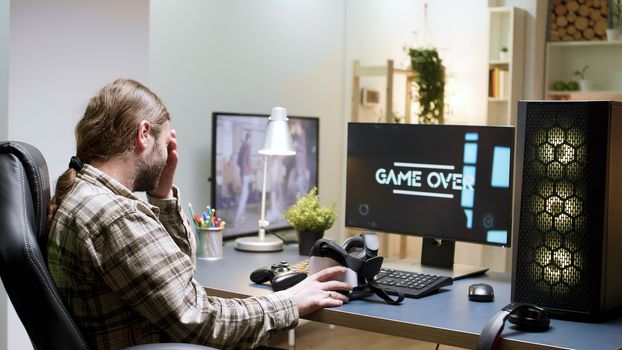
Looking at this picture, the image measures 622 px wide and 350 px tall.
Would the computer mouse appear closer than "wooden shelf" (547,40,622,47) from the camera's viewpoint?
Yes

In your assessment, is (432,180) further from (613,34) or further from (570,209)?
(613,34)

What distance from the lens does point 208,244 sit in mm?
2736

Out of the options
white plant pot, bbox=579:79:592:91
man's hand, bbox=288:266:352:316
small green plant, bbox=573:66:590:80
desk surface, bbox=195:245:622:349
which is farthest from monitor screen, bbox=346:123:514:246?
small green plant, bbox=573:66:590:80

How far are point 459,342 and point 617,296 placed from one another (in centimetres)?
47

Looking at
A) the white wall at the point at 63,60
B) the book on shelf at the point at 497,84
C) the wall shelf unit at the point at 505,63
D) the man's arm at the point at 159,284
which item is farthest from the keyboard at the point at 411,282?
the book on shelf at the point at 497,84

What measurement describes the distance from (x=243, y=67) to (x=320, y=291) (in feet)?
9.00

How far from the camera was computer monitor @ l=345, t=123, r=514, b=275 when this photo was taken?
2498 millimetres

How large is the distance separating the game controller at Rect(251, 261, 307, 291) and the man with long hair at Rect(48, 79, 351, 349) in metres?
0.22

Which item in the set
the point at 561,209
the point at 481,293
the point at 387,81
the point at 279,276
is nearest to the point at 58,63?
the point at 279,276

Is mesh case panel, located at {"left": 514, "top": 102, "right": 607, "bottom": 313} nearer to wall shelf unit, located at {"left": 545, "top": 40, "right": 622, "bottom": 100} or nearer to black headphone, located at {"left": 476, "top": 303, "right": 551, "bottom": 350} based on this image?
black headphone, located at {"left": 476, "top": 303, "right": 551, "bottom": 350}

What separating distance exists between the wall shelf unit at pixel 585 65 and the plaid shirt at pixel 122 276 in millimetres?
4210

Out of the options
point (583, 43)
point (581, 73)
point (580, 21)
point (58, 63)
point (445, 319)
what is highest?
point (580, 21)

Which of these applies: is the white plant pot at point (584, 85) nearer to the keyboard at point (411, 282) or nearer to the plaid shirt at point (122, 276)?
the keyboard at point (411, 282)

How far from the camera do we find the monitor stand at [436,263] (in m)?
2.58
